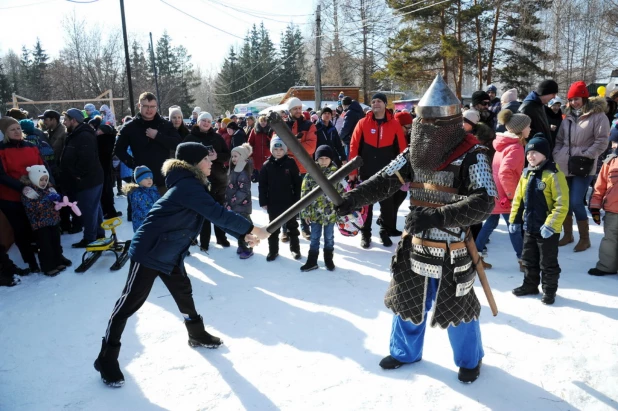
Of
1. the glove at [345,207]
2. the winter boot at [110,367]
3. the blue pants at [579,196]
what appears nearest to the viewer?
the glove at [345,207]

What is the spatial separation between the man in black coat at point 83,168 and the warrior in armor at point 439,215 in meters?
4.50

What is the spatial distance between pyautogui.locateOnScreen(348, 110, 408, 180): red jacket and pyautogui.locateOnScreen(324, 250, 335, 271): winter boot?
132 centimetres

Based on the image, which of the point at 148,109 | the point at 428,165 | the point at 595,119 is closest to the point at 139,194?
the point at 148,109

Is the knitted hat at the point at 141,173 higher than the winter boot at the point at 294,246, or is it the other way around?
the knitted hat at the point at 141,173

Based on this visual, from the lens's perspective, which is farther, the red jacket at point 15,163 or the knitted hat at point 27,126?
the knitted hat at point 27,126

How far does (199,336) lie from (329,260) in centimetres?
207

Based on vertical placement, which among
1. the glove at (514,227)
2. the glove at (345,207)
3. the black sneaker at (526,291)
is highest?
the glove at (345,207)

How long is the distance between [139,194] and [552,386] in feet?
15.0

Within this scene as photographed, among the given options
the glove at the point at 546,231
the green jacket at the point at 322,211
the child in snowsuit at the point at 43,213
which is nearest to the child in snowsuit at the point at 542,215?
the glove at the point at 546,231

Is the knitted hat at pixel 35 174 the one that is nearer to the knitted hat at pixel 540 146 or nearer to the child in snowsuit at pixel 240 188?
the child in snowsuit at pixel 240 188

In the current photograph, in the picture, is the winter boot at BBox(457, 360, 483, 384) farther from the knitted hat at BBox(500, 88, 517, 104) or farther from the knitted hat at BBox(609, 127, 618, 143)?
the knitted hat at BBox(500, 88, 517, 104)

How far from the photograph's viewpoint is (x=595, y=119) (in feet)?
17.3

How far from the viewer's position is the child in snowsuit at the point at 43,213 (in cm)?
490

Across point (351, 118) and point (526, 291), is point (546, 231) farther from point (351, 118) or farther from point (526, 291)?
point (351, 118)
